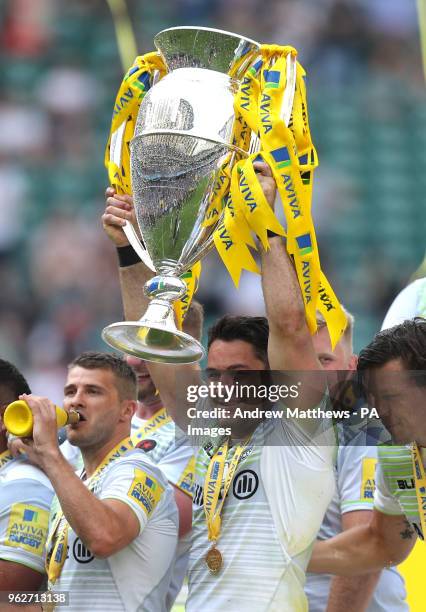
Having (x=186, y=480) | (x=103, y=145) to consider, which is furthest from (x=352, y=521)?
(x=103, y=145)

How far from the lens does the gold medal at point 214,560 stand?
2465 millimetres

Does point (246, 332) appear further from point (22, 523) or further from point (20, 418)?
point (22, 523)

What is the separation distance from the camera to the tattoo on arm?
2477mm

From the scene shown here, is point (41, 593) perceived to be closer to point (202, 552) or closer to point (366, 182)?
point (202, 552)

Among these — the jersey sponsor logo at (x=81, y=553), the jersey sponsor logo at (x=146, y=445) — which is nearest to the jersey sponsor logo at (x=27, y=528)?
the jersey sponsor logo at (x=81, y=553)

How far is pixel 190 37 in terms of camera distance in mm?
2484

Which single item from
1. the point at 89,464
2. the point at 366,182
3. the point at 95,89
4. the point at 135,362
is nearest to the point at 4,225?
the point at 95,89

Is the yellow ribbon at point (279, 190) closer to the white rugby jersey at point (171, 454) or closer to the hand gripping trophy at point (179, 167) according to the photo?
the hand gripping trophy at point (179, 167)

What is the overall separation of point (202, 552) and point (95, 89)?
5136mm

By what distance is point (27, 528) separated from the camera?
289 centimetres

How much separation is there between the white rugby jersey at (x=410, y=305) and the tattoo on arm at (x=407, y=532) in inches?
27.4

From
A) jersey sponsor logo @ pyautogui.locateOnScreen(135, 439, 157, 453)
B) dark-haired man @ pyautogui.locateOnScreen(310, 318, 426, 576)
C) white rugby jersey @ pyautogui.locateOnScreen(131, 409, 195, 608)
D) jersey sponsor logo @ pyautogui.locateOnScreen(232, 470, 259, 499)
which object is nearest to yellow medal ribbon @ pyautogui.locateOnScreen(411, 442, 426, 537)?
dark-haired man @ pyautogui.locateOnScreen(310, 318, 426, 576)

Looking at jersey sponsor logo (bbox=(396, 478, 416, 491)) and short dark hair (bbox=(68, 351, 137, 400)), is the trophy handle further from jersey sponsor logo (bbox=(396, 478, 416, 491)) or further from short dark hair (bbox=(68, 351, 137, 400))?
jersey sponsor logo (bbox=(396, 478, 416, 491))

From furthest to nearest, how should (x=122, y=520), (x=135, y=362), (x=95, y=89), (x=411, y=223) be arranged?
(x=95, y=89)
(x=411, y=223)
(x=135, y=362)
(x=122, y=520)
